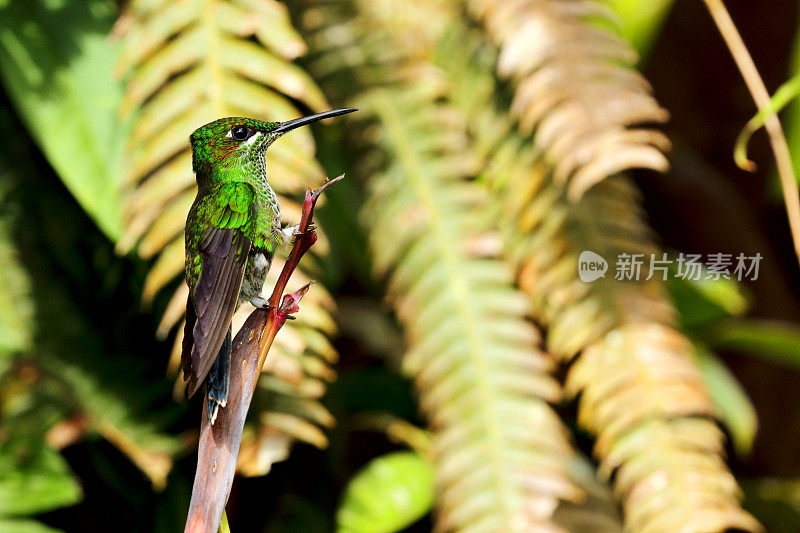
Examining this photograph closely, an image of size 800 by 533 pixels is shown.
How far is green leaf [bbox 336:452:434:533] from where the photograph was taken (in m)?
1.23

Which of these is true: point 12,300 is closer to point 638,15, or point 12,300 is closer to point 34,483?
point 34,483

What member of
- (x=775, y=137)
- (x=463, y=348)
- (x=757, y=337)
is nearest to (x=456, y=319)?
(x=463, y=348)

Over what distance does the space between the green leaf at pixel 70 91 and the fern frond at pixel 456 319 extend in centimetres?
42

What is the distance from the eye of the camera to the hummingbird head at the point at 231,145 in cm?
25

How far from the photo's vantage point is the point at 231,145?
258mm

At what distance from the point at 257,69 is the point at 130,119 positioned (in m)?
0.40

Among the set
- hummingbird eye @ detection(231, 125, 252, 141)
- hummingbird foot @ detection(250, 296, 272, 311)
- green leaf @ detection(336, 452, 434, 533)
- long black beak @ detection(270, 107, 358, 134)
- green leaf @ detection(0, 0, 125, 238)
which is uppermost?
green leaf @ detection(0, 0, 125, 238)

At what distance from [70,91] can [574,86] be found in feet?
2.34

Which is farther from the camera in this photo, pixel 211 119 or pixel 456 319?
pixel 456 319

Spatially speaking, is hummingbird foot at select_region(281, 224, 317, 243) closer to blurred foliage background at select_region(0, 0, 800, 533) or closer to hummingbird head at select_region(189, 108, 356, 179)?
hummingbird head at select_region(189, 108, 356, 179)

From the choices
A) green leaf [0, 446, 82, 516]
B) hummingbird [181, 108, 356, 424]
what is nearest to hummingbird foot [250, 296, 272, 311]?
hummingbird [181, 108, 356, 424]

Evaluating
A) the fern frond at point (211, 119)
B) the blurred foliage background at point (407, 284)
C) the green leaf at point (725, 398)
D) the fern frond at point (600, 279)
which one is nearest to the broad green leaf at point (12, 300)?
the blurred foliage background at point (407, 284)

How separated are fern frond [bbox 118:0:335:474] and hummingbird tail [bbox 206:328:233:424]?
0.31m

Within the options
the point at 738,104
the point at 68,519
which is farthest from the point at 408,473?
the point at 738,104
